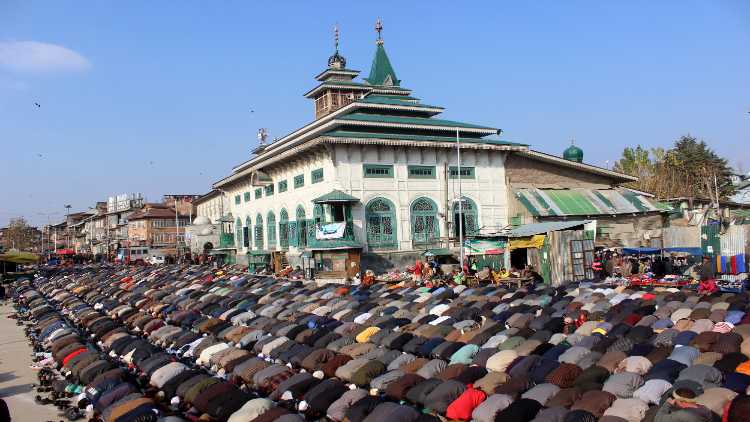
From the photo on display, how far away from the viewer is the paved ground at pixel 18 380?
17125mm

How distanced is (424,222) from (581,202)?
11.5m

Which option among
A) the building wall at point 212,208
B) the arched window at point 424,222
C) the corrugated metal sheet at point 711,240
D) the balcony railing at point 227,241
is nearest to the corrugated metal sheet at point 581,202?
the arched window at point 424,222

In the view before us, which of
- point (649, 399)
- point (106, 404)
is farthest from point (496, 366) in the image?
point (106, 404)

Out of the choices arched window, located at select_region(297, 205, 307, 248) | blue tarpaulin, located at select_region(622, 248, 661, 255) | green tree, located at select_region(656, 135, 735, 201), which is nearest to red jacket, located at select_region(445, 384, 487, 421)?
blue tarpaulin, located at select_region(622, 248, 661, 255)

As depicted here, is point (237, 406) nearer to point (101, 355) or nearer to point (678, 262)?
point (101, 355)

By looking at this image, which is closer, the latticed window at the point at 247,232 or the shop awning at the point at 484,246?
the shop awning at the point at 484,246

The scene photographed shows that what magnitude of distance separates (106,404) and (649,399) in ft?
39.9

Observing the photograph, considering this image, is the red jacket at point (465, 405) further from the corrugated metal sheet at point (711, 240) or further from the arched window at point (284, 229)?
the arched window at point (284, 229)

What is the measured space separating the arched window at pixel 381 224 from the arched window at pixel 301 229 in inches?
200

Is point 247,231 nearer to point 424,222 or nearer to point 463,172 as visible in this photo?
point 424,222

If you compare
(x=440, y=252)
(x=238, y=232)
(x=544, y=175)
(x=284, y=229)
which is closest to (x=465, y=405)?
(x=440, y=252)

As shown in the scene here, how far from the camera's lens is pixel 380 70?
169 feet

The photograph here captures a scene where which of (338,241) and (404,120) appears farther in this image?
(404,120)

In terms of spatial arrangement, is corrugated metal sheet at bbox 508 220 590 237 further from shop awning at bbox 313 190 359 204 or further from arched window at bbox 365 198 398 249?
shop awning at bbox 313 190 359 204
